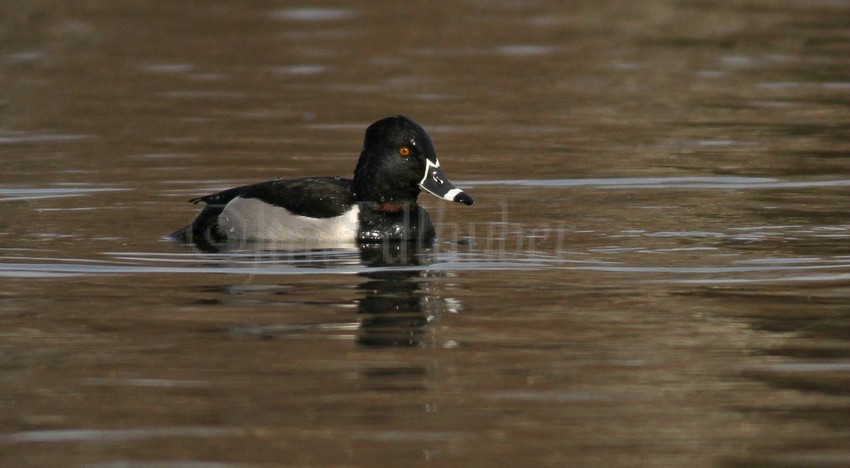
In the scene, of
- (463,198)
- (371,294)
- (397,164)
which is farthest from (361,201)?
(371,294)

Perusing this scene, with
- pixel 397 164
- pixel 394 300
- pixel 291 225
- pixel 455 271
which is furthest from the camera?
pixel 397 164

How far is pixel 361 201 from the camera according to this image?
10500 millimetres

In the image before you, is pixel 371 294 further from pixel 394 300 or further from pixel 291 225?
pixel 291 225

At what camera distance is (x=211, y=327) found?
769 cm

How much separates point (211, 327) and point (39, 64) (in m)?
13.2

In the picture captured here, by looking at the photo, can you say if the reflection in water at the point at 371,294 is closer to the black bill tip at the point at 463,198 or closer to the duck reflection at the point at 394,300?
the duck reflection at the point at 394,300

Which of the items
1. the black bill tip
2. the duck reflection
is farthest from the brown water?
the black bill tip

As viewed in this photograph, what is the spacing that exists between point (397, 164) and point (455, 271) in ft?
4.55

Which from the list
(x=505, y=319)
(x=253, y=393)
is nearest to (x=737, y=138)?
(x=505, y=319)

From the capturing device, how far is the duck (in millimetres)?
10344

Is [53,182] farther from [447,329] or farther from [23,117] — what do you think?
[447,329]

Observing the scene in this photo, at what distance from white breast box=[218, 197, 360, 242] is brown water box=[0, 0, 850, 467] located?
0.38 m

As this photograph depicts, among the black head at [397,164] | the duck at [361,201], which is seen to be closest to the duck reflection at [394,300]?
the duck at [361,201]

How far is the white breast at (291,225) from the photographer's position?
10.3 m
